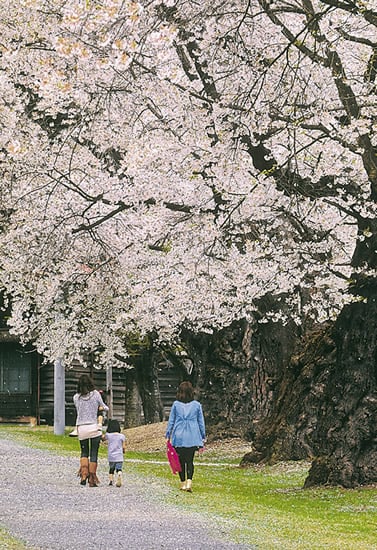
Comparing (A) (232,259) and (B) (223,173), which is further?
(A) (232,259)

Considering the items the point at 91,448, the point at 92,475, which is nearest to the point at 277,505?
the point at 92,475

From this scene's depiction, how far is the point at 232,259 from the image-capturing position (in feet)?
76.9

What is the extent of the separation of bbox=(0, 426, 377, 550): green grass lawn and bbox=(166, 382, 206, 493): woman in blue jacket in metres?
0.45

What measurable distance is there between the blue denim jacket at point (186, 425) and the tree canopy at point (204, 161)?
3.06 m

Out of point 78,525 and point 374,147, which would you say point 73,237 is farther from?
point 78,525

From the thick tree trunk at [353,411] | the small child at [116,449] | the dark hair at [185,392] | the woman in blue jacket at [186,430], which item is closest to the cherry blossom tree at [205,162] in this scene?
the thick tree trunk at [353,411]

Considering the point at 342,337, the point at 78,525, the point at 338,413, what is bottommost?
the point at 78,525

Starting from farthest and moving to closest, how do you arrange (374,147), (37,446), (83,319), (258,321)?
1. (83,319)
2. (37,446)
3. (258,321)
4. (374,147)

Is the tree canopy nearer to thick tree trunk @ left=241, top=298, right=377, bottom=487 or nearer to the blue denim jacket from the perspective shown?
thick tree trunk @ left=241, top=298, right=377, bottom=487

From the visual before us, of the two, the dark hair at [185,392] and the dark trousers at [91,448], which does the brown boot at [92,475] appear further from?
the dark hair at [185,392]

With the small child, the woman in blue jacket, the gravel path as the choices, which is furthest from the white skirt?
the woman in blue jacket

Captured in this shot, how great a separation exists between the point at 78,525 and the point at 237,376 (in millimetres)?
18638

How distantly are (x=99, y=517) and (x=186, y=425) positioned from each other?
4405 millimetres

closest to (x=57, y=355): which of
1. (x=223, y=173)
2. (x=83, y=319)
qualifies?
(x=83, y=319)
